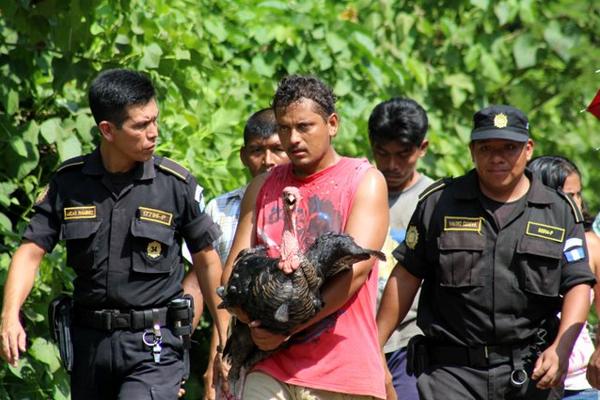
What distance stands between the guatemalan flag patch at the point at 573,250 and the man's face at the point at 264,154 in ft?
6.52

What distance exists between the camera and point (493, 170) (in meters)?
5.86

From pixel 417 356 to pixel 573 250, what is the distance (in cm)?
88

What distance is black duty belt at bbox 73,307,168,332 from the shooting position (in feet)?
20.0

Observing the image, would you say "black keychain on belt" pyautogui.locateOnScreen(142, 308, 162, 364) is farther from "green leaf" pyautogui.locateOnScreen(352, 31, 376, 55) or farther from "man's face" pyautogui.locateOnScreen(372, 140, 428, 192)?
"green leaf" pyautogui.locateOnScreen(352, 31, 376, 55)

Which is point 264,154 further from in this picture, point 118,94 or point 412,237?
point 412,237

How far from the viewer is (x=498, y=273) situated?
19.0ft

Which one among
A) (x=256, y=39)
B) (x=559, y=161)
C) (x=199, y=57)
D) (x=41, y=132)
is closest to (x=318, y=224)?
(x=559, y=161)

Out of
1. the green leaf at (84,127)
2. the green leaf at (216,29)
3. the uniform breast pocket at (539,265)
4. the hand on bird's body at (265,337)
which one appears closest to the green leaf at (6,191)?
the green leaf at (84,127)

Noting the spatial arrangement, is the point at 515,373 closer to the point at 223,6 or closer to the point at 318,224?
the point at 318,224

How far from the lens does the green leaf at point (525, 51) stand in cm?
1105

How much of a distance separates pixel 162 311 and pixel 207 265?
1.07 feet

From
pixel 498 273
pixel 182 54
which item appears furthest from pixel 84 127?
pixel 498 273

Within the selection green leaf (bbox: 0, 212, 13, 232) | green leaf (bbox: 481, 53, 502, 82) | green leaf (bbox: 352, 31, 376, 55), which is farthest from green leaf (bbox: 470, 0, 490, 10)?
green leaf (bbox: 0, 212, 13, 232)

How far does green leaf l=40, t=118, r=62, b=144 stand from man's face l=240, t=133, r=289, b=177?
1196 mm
